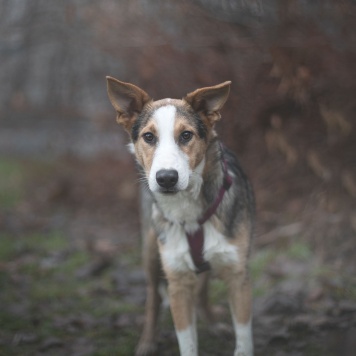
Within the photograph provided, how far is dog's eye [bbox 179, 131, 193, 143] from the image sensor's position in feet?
13.2

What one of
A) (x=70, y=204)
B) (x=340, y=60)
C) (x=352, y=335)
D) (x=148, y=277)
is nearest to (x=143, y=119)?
(x=148, y=277)

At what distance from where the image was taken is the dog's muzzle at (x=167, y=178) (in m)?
3.77

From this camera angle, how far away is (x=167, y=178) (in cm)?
377

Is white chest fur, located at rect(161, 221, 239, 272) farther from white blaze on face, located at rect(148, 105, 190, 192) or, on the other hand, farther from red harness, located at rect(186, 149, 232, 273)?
white blaze on face, located at rect(148, 105, 190, 192)

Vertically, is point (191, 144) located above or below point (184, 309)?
above

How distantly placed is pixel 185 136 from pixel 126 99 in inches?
22.8

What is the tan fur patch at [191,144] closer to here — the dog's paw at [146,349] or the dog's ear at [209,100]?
the dog's ear at [209,100]

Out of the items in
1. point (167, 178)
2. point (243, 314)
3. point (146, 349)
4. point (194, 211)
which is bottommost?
point (146, 349)

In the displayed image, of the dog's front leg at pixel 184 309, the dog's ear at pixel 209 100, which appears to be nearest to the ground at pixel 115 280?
the dog's front leg at pixel 184 309

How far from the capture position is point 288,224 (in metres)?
6.88

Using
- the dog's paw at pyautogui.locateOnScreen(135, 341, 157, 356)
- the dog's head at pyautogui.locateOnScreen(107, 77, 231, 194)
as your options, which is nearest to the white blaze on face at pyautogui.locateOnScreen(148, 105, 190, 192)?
the dog's head at pyautogui.locateOnScreen(107, 77, 231, 194)

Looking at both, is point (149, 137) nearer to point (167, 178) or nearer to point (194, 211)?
point (167, 178)

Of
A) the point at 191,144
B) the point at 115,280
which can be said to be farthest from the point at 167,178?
the point at 115,280

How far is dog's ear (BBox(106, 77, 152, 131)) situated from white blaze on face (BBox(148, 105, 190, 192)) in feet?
0.80
